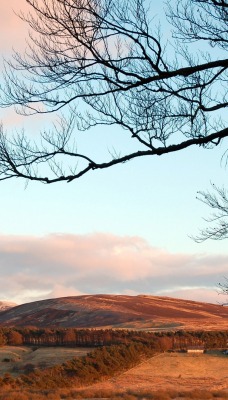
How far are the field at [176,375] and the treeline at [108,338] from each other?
285cm

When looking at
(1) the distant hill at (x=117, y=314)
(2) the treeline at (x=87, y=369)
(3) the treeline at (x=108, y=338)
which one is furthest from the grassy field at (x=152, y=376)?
(1) the distant hill at (x=117, y=314)

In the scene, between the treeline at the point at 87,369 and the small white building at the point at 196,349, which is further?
the small white building at the point at 196,349

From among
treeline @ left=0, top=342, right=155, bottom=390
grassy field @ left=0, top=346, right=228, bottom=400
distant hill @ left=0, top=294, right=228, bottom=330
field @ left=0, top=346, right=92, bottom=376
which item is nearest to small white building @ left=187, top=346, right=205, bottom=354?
grassy field @ left=0, top=346, right=228, bottom=400

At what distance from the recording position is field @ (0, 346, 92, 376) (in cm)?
3872

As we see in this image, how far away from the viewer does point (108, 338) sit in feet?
155

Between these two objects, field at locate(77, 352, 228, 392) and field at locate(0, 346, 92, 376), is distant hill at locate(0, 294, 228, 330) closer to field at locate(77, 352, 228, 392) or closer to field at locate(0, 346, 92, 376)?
field at locate(0, 346, 92, 376)

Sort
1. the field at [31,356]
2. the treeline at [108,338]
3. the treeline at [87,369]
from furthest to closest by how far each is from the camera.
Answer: the treeline at [108,338] → the field at [31,356] → the treeline at [87,369]

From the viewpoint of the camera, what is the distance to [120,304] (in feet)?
290

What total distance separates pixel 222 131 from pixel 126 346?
33.8 meters

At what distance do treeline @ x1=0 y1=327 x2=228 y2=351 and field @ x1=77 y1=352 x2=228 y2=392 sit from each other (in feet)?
9.36

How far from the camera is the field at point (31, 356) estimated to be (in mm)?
38719

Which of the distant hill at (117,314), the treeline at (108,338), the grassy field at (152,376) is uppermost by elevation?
the distant hill at (117,314)

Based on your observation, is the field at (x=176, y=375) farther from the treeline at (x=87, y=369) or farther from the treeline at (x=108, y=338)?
the treeline at (x=108, y=338)

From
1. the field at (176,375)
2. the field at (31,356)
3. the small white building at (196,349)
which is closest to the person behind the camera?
the field at (176,375)
